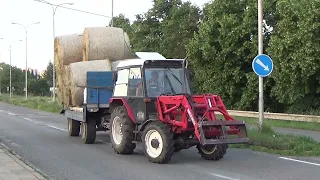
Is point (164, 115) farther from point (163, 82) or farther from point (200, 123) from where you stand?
point (200, 123)

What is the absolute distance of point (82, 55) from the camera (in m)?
18.2

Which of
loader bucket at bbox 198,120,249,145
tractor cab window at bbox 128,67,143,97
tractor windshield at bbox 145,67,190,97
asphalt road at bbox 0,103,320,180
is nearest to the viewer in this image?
asphalt road at bbox 0,103,320,180

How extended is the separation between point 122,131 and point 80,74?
14.6 feet

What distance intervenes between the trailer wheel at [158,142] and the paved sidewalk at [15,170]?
9.33ft

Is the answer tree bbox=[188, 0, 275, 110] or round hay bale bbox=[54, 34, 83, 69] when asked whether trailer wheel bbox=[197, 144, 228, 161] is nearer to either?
round hay bale bbox=[54, 34, 83, 69]

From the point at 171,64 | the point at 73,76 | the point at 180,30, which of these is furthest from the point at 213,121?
the point at 180,30

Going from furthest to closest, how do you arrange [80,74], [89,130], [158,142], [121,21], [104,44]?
[121,21] < [104,44] < [80,74] < [89,130] < [158,142]

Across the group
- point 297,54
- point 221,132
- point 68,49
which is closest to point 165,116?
point 221,132

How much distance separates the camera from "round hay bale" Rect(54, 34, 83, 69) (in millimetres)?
18019

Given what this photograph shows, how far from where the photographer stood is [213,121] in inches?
439

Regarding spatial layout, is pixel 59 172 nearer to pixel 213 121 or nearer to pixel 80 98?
pixel 213 121

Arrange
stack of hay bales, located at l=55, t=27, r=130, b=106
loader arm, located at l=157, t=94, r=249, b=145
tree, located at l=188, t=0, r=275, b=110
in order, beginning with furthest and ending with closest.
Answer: tree, located at l=188, t=0, r=275, b=110, stack of hay bales, located at l=55, t=27, r=130, b=106, loader arm, located at l=157, t=94, r=249, b=145

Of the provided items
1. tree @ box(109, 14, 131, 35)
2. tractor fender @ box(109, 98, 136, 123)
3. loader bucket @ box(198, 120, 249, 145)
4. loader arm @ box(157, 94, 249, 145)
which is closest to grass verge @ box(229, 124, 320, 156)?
loader bucket @ box(198, 120, 249, 145)

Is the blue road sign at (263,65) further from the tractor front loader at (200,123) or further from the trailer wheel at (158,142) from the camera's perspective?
the trailer wheel at (158,142)
